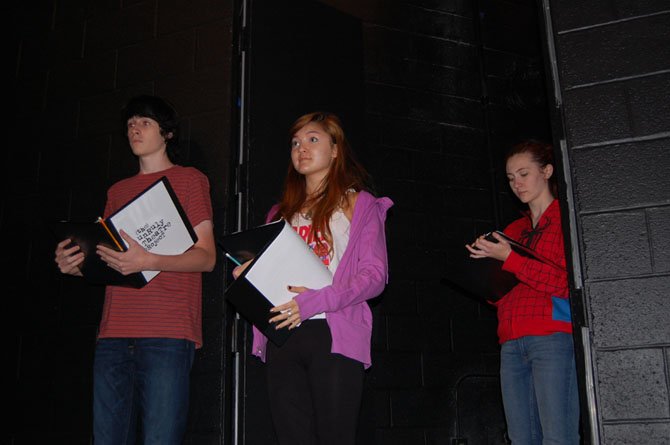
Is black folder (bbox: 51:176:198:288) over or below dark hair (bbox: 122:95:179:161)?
below

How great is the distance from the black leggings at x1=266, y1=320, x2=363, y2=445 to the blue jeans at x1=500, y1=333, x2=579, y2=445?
0.58 m

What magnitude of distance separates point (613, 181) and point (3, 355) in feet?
8.17

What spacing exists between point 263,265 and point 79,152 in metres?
1.48

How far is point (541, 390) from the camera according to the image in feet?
7.36

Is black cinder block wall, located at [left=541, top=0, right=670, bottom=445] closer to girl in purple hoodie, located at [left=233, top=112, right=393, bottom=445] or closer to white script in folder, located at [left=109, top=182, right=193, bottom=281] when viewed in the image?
girl in purple hoodie, located at [left=233, top=112, right=393, bottom=445]

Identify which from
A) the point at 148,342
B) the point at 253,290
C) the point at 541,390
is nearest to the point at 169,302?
the point at 148,342

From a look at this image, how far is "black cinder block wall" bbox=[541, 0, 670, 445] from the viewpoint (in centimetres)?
185

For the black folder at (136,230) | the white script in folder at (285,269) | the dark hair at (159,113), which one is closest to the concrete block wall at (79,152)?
the dark hair at (159,113)

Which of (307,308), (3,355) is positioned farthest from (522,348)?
(3,355)

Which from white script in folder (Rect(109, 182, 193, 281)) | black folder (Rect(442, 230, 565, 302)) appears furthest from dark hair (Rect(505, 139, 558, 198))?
white script in folder (Rect(109, 182, 193, 281))

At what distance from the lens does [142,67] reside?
3094 mm

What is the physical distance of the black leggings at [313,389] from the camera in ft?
6.63

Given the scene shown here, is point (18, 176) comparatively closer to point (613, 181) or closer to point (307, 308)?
point (307, 308)

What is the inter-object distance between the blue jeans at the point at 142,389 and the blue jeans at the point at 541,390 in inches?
42.4
